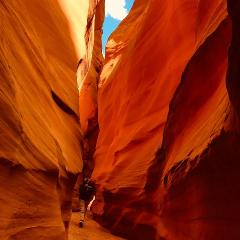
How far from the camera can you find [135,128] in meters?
10.9

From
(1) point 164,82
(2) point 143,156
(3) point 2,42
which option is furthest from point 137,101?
(3) point 2,42

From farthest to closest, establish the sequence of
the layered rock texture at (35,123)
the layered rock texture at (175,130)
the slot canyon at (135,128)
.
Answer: the layered rock texture at (175,130), the slot canyon at (135,128), the layered rock texture at (35,123)

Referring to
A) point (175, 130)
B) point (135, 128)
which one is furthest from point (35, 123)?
point (135, 128)

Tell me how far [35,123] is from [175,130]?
11.3 feet

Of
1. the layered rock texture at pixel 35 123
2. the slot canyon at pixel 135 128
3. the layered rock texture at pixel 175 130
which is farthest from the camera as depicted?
the layered rock texture at pixel 175 130

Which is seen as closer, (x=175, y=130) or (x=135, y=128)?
(x=175, y=130)

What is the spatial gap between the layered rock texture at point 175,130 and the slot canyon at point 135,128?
0.9 inches

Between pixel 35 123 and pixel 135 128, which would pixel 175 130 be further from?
pixel 135 128

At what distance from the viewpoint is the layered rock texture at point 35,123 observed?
369 cm

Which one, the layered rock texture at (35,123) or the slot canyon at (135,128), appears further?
the slot canyon at (135,128)

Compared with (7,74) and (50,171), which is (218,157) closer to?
(50,171)

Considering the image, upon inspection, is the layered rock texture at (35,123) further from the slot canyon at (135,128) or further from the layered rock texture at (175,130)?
the layered rock texture at (175,130)

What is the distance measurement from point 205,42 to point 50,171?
364 cm

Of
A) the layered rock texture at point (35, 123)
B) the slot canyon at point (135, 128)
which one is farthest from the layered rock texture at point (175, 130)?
the layered rock texture at point (35, 123)
